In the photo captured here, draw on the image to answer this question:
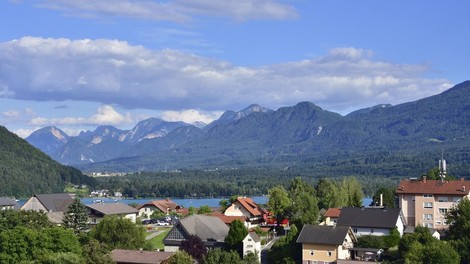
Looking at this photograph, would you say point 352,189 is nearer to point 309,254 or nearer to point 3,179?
point 309,254

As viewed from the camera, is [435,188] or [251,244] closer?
[251,244]

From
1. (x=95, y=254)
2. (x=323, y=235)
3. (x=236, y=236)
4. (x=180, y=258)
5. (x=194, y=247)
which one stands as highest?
(x=323, y=235)

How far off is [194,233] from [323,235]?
10.3 meters

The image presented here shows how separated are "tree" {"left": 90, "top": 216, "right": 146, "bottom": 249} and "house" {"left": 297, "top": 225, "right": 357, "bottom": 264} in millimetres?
11535

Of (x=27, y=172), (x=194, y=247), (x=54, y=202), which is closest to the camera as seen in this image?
(x=194, y=247)

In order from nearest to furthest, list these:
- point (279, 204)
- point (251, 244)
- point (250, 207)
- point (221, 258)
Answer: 1. point (221, 258)
2. point (251, 244)
3. point (279, 204)
4. point (250, 207)

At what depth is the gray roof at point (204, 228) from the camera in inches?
1939

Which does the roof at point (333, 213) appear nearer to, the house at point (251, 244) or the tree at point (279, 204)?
the tree at point (279, 204)

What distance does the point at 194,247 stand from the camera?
144 feet

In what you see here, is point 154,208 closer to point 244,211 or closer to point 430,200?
point 244,211

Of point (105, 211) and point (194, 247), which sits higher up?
point (105, 211)

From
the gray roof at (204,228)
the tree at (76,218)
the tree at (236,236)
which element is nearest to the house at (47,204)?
the tree at (76,218)

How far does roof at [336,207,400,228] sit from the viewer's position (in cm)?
4662

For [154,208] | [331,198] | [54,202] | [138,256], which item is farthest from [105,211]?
[138,256]
